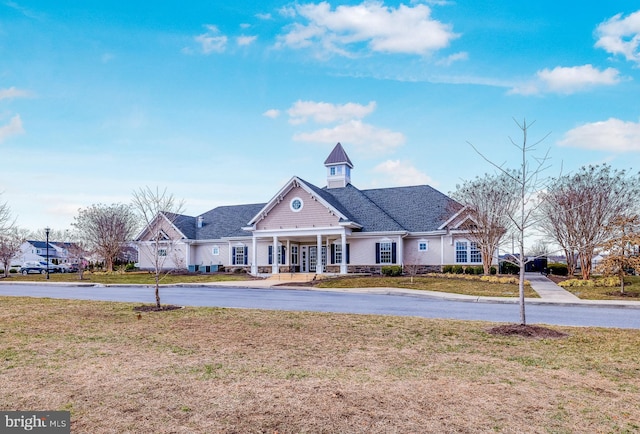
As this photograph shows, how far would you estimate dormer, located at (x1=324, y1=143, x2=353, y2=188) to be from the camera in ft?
134

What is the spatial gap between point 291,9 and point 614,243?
19.1m

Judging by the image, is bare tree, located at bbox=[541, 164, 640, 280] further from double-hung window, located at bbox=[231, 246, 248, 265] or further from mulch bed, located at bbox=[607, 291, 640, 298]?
double-hung window, located at bbox=[231, 246, 248, 265]

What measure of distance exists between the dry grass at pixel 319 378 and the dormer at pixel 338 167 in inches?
1216

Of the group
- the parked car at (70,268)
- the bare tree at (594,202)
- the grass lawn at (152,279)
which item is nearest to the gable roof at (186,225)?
the grass lawn at (152,279)

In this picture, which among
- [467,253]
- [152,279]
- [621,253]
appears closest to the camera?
[621,253]

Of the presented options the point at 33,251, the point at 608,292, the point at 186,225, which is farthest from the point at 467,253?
the point at 33,251

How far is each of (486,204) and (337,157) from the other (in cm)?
1436

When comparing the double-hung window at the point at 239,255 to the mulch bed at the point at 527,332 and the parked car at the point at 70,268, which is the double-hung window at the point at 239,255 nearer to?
the parked car at the point at 70,268

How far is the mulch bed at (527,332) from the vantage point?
373 inches

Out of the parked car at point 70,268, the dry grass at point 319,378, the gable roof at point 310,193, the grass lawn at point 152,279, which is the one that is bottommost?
the parked car at point 70,268

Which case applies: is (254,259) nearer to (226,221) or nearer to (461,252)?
(226,221)

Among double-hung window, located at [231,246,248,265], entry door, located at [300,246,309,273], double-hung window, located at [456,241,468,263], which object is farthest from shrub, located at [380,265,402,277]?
double-hung window, located at [231,246,248,265]

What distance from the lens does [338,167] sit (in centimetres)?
4128

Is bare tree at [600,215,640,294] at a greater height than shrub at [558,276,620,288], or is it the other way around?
bare tree at [600,215,640,294]
